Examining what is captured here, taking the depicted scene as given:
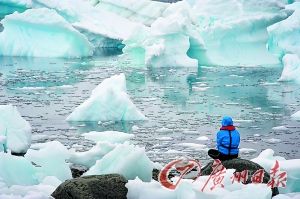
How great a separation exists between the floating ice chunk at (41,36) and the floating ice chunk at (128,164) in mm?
18969

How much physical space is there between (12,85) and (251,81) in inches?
307

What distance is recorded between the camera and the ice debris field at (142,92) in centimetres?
578

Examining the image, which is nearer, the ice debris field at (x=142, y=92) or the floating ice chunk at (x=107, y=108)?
the ice debris field at (x=142, y=92)

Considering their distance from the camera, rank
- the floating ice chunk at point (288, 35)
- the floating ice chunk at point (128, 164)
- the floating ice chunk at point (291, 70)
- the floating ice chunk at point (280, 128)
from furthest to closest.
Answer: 1. the floating ice chunk at point (288, 35)
2. the floating ice chunk at point (291, 70)
3. the floating ice chunk at point (280, 128)
4. the floating ice chunk at point (128, 164)

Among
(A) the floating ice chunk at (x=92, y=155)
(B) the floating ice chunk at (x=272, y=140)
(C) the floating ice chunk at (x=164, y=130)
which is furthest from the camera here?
(C) the floating ice chunk at (x=164, y=130)

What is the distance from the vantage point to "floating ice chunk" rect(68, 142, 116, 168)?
7094 millimetres

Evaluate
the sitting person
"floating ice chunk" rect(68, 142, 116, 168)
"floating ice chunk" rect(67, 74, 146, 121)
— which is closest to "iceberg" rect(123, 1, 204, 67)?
"floating ice chunk" rect(67, 74, 146, 121)

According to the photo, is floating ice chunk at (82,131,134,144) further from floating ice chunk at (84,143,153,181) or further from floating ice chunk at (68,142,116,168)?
floating ice chunk at (84,143,153,181)

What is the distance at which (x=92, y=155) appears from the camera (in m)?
7.11

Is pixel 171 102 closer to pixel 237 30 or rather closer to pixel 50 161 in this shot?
pixel 50 161

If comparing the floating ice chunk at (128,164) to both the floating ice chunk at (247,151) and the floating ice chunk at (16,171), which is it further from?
the floating ice chunk at (247,151)

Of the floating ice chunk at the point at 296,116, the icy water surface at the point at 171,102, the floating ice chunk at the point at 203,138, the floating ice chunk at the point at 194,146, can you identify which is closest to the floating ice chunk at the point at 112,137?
the icy water surface at the point at 171,102

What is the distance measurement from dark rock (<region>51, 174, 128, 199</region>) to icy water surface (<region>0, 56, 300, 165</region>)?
Answer: 281cm

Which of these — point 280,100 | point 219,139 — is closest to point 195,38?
point 280,100
